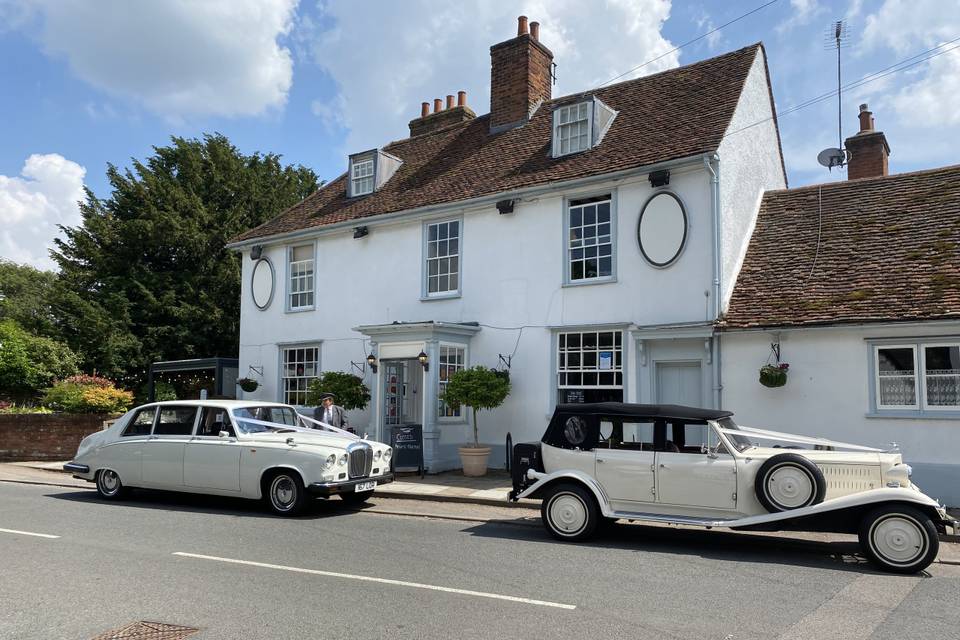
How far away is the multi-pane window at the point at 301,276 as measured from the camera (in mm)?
→ 19672

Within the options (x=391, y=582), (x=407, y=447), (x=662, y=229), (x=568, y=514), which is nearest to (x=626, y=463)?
(x=568, y=514)

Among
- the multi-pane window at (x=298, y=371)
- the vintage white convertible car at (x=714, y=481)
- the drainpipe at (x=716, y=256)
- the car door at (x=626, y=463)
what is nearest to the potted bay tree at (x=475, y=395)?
the drainpipe at (x=716, y=256)

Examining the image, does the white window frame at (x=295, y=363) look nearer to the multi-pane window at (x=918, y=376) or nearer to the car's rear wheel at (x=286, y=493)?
the car's rear wheel at (x=286, y=493)

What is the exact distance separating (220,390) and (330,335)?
5281 millimetres

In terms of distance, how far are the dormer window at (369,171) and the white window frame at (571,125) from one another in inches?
211

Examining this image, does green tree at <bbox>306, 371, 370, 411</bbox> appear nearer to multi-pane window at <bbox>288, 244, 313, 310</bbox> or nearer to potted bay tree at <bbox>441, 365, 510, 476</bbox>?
potted bay tree at <bbox>441, 365, 510, 476</bbox>

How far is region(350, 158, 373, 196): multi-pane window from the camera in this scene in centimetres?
1969

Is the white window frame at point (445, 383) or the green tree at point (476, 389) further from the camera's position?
the white window frame at point (445, 383)

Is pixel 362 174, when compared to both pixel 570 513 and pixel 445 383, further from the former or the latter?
pixel 570 513

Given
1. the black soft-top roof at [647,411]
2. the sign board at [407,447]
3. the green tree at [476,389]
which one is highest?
the green tree at [476,389]

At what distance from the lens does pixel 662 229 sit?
45.7ft

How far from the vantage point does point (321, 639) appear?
202 inches

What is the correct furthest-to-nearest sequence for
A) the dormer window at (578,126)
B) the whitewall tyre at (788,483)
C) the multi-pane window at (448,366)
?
the dormer window at (578,126) < the multi-pane window at (448,366) < the whitewall tyre at (788,483)

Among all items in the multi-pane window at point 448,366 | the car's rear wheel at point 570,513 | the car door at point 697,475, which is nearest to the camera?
the car door at point 697,475
